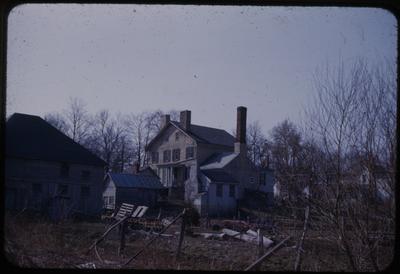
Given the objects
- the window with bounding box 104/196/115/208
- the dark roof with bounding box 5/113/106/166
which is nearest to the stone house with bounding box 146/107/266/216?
the window with bounding box 104/196/115/208

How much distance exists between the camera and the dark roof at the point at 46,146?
2047cm

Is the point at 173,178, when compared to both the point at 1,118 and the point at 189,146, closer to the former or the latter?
the point at 189,146

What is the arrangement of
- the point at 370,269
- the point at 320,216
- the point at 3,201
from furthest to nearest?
the point at 320,216, the point at 370,269, the point at 3,201

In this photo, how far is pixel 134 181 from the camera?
28.7 m

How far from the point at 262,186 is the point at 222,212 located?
5564mm

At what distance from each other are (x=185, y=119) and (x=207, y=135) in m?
2.73

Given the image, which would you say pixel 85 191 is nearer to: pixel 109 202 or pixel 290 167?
Answer: pixel 109 202

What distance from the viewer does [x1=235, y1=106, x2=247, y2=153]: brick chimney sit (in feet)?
89.8

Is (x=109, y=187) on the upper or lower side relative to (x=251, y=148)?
lower

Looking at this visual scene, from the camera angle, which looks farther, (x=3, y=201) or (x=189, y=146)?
(x=189, y=146)

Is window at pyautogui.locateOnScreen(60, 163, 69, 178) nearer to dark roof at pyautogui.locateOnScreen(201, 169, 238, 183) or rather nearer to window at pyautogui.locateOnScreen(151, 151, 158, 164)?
dark roof at pyautogui.locateOnScreen(201, 169, 238, 183)

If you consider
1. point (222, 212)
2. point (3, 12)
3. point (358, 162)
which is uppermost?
point (3, 12)

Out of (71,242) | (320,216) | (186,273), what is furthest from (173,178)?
(186,273)

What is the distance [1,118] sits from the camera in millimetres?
3613
